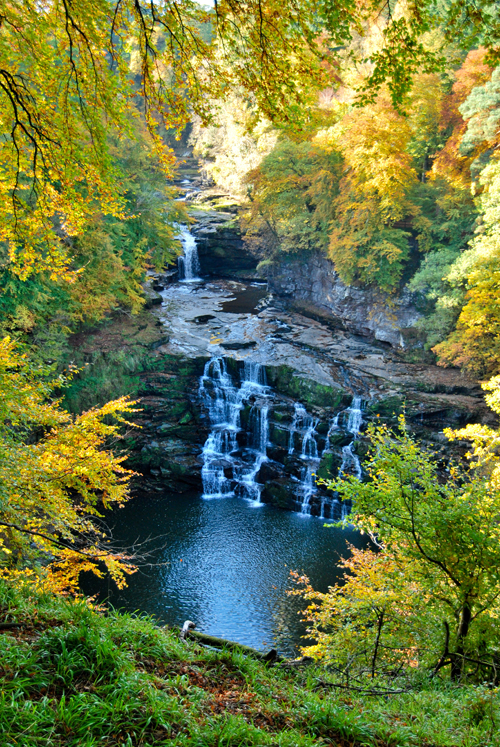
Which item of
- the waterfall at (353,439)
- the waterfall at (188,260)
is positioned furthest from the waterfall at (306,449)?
the waterfall at (188,260)

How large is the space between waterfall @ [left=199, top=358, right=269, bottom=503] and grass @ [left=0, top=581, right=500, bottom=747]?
1365 cm

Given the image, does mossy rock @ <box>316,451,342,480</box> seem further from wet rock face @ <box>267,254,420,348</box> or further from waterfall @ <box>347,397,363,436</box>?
wet rock face @ <box>267,254,420,348</box>

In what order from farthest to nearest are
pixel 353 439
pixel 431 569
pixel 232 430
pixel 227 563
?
pixel 232 430, pixel 353 439, pixel 227 563, pixel 431 569

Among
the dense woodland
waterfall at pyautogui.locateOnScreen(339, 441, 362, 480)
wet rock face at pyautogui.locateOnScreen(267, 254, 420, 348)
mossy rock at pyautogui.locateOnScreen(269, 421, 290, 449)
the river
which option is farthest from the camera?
wet rock face at pyautogui.locateOnScreen(267, 254, 420, 348)

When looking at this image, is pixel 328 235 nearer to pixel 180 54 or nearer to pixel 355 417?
pixel 355 417

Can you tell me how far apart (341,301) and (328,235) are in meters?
3.41

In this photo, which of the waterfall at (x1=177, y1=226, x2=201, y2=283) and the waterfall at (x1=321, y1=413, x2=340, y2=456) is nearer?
the waterfall at (x1=321, y1=413, x2=340, y2=456)

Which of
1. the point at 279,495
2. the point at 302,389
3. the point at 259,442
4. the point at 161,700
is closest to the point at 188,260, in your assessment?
the point at 302,389

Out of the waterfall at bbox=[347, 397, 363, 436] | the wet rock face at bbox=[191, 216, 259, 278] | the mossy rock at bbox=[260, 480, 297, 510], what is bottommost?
the mossy rock at bbox=[260, 480, 297, 510]

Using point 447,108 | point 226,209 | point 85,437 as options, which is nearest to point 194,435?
point 85,437

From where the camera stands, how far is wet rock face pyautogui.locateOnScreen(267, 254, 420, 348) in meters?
20.1

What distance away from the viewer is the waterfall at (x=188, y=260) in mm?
30188

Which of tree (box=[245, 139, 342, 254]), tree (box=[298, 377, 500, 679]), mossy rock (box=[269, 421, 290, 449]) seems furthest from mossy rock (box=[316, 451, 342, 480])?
tree (box=[245, 139, 342, 254])

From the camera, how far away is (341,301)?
23234 millimetres
